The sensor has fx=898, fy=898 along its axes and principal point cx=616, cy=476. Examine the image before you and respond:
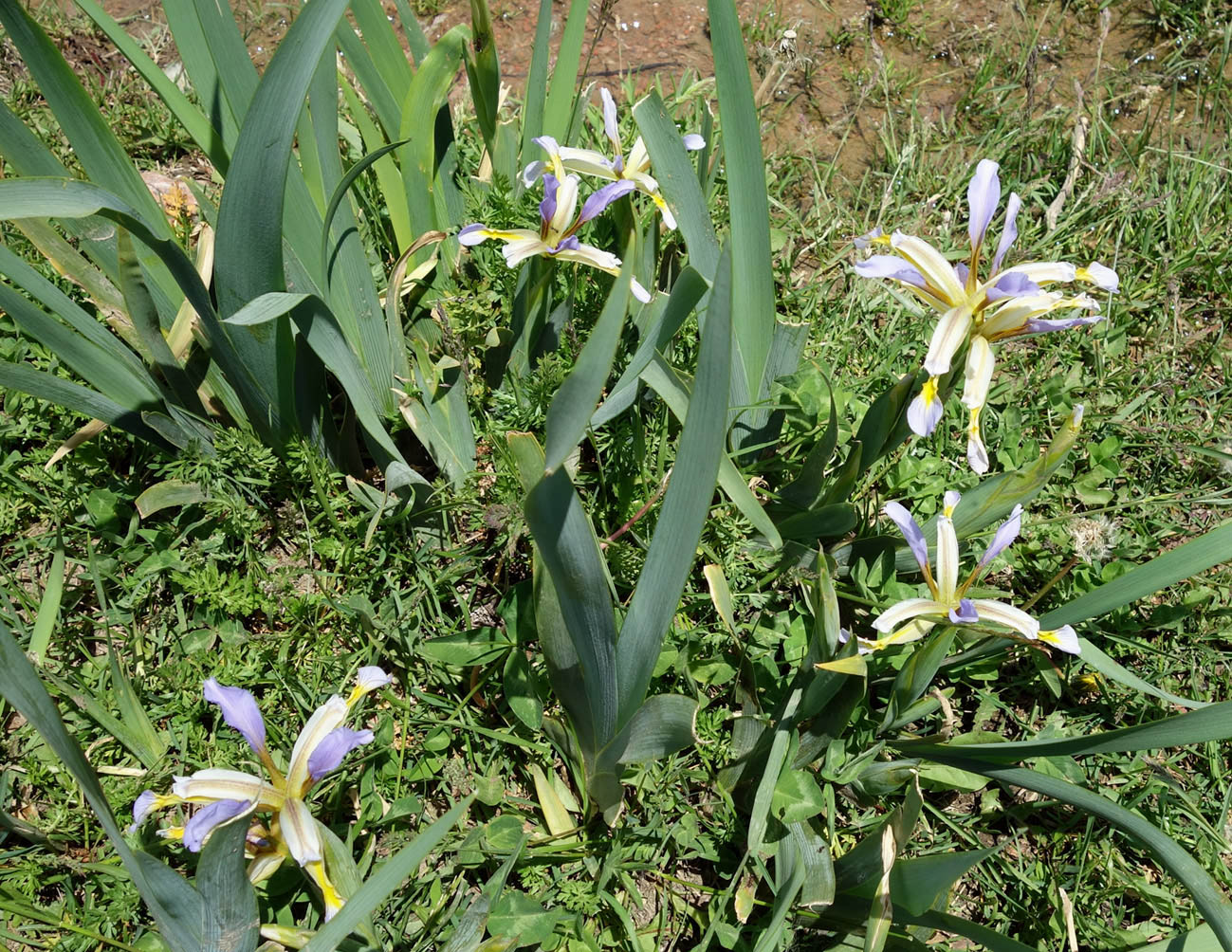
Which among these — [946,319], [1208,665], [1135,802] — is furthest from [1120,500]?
[946,319]

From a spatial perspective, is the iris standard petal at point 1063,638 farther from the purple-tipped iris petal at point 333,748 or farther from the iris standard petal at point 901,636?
the purple-tipped iris petal at point 333,748

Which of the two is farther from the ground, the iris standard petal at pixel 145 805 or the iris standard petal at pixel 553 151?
the iris standard petal at pixel 553 151

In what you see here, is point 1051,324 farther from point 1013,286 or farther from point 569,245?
point 569,245

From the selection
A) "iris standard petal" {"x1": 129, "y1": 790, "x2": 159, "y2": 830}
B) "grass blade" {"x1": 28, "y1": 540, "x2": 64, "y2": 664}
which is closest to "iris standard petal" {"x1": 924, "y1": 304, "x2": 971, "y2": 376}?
"iris standard petal" {"x1": 129, "y1": 790, "x2": 159, "y2": 830}

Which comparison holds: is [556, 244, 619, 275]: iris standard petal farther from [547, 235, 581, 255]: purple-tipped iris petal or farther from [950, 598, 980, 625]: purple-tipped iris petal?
[950, 598, 980, 625]: purple-tipped iris petal

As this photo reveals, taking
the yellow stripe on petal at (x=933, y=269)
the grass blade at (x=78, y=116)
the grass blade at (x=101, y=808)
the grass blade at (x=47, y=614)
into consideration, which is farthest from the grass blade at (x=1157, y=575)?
the grass blade at (x=47, y=614)

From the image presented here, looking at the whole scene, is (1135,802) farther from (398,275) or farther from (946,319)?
(398,275)

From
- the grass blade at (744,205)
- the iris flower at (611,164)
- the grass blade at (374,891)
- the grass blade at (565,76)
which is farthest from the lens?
the grass blade at (565,76)
